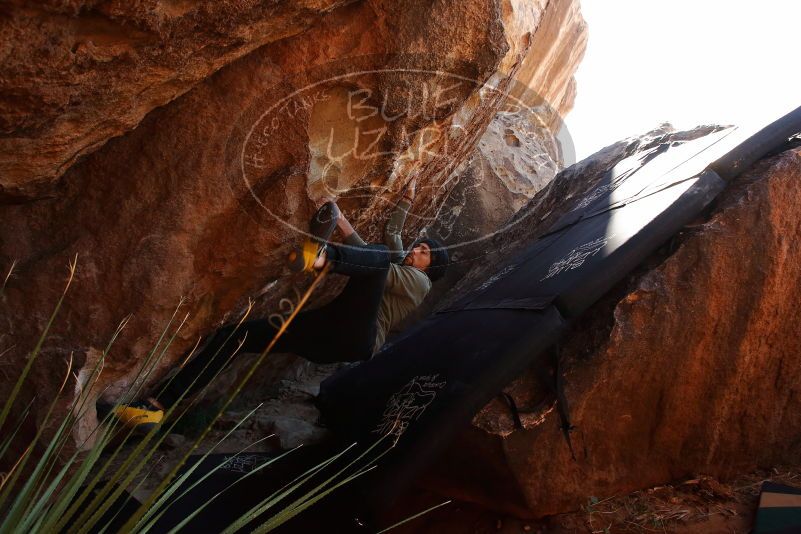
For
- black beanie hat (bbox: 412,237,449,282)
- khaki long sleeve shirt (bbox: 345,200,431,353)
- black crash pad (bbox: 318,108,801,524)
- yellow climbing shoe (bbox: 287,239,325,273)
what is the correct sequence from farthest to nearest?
black beanie hat (bbox: 412,237,449,282) → khaki long sleeve shirt (bbox: 345,200,431,353) → yellow climbing shoe (bbox: 287,239,325,273) → black crash pad (bbox: 318,108,801,524)

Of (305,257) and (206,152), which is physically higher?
(206,152)

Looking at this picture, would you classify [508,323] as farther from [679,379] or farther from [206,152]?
[206,152]

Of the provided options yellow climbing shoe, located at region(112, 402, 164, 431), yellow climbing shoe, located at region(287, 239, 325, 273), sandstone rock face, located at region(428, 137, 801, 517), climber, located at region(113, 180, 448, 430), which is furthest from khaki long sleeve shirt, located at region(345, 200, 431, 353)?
yellow climbing shoe, located at region(112, 402, 164, 431)

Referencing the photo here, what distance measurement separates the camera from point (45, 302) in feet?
7.73

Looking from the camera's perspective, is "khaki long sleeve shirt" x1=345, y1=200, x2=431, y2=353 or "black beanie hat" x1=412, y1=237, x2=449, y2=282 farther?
"black beanie hat" x1=412, y1=237, x2=449, y2=282

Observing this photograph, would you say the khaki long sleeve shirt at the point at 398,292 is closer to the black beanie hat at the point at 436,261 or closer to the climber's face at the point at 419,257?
the climber's face at the point at 419,257

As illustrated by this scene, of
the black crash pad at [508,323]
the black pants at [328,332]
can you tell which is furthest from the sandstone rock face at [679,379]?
the black pants at [328,332]

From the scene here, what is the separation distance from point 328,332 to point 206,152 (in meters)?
Result: 1.18

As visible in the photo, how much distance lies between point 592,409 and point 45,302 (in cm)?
236

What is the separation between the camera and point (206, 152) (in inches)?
98.4

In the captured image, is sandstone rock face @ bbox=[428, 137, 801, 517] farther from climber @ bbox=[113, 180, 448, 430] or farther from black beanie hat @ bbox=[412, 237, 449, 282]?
black beanie hat @ bbox=[412, 237, 449, 282]

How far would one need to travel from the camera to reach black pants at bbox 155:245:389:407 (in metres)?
2.96

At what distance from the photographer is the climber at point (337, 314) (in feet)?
9.11

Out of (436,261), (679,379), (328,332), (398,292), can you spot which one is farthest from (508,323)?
(436,261)
